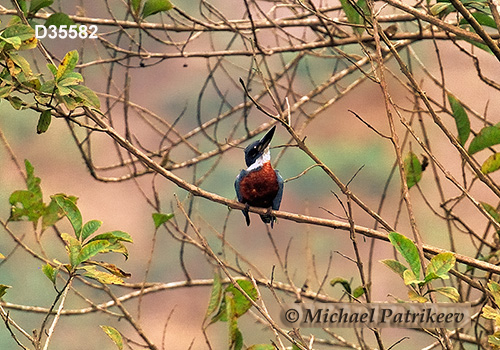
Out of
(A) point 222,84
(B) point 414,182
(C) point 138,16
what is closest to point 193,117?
(A) point 222,84

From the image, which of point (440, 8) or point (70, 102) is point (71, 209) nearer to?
point (70, 102)

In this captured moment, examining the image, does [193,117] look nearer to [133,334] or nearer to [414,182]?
[133,334]

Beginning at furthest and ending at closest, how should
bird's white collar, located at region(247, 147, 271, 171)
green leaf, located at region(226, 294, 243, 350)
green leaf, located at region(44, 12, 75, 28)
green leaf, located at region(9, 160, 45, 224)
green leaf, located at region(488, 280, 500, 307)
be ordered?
bird's white collar, located at region(247, 147, 271, 171) < green leaf, located at region(44, 12, 75, 28) < green leaf, located at region(9, 160, 45, 224) < green leaf, located at region(226, 294, 243, 350) < green leaf, located at region(488, 280, 500, 307)

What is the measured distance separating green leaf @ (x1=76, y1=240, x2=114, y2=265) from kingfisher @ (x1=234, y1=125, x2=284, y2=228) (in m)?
0.50

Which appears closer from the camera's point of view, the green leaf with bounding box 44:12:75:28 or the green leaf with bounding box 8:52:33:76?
the green leaf with bounding box 8:52:33:76

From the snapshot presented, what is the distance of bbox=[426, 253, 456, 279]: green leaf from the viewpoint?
72 cm

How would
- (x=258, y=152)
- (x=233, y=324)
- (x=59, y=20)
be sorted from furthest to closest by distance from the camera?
1. (x=258, y=152)
2. (x=59, y=20)
3. (x=233, y=324)

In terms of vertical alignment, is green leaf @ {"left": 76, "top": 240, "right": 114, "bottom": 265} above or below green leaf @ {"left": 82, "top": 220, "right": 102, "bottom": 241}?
below

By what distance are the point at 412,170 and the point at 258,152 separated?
33cm

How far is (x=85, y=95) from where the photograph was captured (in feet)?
2.89

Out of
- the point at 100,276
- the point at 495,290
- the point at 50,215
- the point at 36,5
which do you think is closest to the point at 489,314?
the point at 495,290

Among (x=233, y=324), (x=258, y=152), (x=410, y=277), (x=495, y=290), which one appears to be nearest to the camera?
(x=410, y=277)

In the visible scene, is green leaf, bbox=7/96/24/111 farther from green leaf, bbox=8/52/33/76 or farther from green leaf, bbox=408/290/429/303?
green leaf, bbox=408/290/429/303

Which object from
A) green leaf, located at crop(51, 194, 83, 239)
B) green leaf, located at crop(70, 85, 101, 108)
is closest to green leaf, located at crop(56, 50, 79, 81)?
green leaf, located at crop(70, 85, 101, 108)
